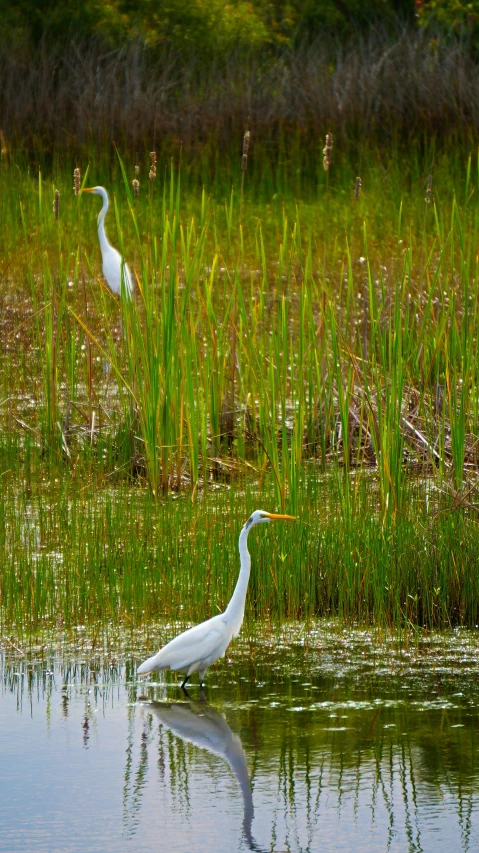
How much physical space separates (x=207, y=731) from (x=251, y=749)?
0.20m

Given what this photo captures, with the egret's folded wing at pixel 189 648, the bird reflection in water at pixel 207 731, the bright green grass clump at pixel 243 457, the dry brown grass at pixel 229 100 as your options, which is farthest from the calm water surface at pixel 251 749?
the dry brown grass at pixel 229 100

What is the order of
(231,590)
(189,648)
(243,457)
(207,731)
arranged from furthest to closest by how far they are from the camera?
(243,457) → (231,590) → (189,648) → (207,731)

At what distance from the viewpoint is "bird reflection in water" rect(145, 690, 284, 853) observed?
338 cm

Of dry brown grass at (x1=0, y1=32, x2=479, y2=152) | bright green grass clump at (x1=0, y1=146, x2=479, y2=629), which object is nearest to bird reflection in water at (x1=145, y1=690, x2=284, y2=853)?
bright green grass clump at (x1=0, y1=146, x2=479, y2=629)

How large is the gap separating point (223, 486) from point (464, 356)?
1.43m

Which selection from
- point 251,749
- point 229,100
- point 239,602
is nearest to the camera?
point 251,749

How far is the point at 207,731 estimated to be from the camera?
3.68m

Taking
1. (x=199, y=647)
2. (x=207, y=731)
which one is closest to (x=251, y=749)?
(x=207, y=731)

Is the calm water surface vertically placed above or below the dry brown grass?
below

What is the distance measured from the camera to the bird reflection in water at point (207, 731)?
133 inches

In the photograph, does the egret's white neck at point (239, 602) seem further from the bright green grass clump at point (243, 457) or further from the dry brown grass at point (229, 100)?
the dry brown grass at point (229, 100)

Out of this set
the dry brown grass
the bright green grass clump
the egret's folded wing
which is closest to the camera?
the egret's folded wing

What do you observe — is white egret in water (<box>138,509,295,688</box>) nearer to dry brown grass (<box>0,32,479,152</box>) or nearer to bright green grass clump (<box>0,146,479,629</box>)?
bright green grass clump (<box>0,146,479,629</box>)

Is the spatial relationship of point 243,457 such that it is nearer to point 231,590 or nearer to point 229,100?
point 231,590
